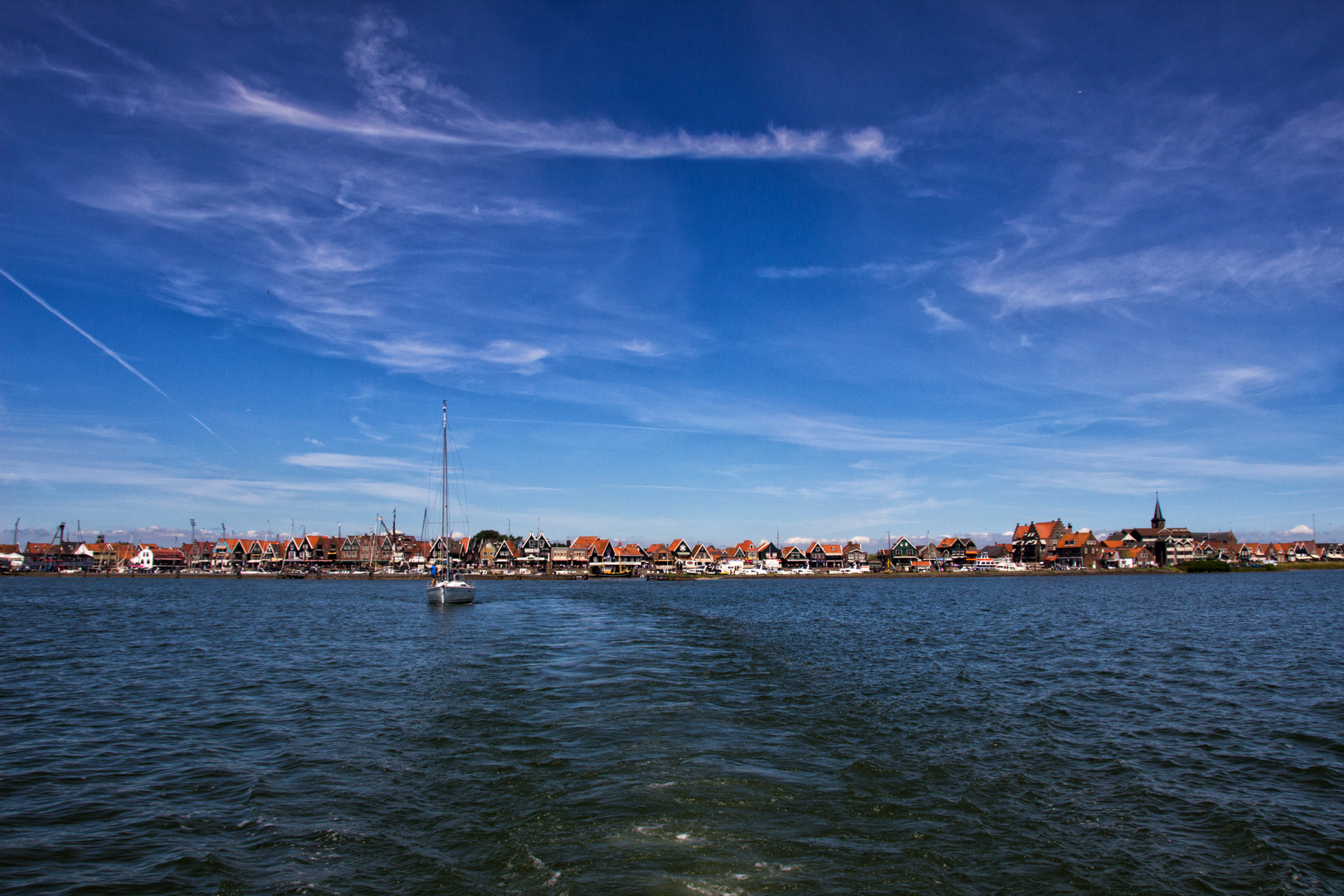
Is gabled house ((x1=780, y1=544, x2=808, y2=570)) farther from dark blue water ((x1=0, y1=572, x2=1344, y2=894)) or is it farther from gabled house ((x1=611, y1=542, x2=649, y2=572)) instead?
dark blue water ((x1=0, y1=572, x2=1344, y2=894))

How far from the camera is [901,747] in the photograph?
14797 mm

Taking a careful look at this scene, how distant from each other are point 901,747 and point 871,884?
22.8 feet

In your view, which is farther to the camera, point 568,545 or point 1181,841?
point 568,545

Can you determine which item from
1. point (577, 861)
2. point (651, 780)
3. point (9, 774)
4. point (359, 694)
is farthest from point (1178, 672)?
point (9, 774)

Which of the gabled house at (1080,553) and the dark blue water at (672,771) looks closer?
the dark blue water at (672,771)

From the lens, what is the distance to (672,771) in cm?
1255

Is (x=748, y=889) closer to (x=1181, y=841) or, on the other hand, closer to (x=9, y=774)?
(x=1181, y=841)

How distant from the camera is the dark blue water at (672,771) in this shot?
9055 mm

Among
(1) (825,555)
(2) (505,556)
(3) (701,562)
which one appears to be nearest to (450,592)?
(2) (505,556)

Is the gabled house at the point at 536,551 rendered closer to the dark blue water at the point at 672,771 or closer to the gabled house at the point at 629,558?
the gabled house at the point at 629,558

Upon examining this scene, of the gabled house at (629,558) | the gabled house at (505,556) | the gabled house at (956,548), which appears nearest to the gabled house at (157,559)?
the gabled house at (505,556)

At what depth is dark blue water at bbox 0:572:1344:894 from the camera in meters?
9.05

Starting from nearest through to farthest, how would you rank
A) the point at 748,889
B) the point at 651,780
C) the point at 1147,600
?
the point at 748,889 → the point at 651,780 → the point at 1147,600

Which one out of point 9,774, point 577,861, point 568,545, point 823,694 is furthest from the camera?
point 568,545
